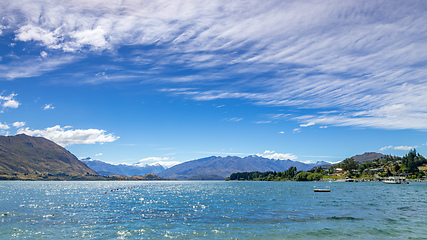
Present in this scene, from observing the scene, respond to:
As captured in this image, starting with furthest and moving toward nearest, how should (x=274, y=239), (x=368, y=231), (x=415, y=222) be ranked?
(x=415, y=222) → (x=368, y=231) → (x=274, y=239)

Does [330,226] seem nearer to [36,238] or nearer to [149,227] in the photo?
[149,227]

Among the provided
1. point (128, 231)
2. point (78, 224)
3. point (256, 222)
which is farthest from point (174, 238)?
point (78, 224)

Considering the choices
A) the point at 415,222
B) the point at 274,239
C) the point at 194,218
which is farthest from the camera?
the point at 194,218

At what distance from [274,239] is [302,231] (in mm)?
7234

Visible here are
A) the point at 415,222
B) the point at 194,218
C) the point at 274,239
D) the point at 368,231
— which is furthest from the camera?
the point at 194,218

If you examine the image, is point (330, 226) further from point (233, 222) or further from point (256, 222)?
point (233, 222)

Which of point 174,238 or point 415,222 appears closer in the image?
point 174,238

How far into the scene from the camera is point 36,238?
40.5 meters

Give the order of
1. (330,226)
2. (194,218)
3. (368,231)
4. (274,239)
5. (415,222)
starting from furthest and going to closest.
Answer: (194,218)
(415,222)
(330,226)
(368,231)
(274,239)

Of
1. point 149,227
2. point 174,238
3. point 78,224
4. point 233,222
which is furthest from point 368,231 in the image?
point 78,224

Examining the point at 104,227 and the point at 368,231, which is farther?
the point at 104,227

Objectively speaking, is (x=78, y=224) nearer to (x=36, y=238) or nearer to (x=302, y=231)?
(x=36, y=238)

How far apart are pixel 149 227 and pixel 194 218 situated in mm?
11833

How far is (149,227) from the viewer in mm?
48031
